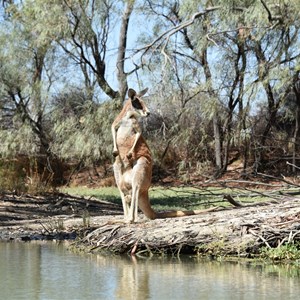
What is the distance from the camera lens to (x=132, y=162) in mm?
11234

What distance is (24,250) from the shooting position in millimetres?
10977

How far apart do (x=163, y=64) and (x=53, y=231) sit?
883 centimetres

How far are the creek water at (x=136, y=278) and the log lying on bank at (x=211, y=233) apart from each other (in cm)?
27

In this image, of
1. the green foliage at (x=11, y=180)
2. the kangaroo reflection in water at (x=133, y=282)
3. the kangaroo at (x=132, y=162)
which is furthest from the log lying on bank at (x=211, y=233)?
the green foliage at (x=11, y=180)

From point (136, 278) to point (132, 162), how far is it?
3.15m

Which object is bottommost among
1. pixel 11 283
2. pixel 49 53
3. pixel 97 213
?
pixel 11 283

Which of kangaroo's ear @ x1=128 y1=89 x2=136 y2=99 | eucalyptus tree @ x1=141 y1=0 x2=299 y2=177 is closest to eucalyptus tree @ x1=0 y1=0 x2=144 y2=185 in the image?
eucalyptus tree @ x1=141 y1=0 x2=299 y2=177

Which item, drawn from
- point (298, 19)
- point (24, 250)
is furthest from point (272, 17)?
point (24, 250)

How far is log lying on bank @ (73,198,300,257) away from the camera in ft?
31.5

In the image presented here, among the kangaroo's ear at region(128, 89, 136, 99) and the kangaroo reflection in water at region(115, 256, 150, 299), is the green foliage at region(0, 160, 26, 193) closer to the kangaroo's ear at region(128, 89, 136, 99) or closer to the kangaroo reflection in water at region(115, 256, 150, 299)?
the kangaroo's ear at region(128, 89, 136, 99)

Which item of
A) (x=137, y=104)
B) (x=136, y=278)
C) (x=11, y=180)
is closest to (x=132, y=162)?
(x=137, y=104)

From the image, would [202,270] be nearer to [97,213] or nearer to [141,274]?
[141,274]

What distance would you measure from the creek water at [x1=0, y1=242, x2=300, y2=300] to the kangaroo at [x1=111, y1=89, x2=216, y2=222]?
134 cm

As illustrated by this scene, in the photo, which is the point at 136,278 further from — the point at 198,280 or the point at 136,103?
the point at 136,103
